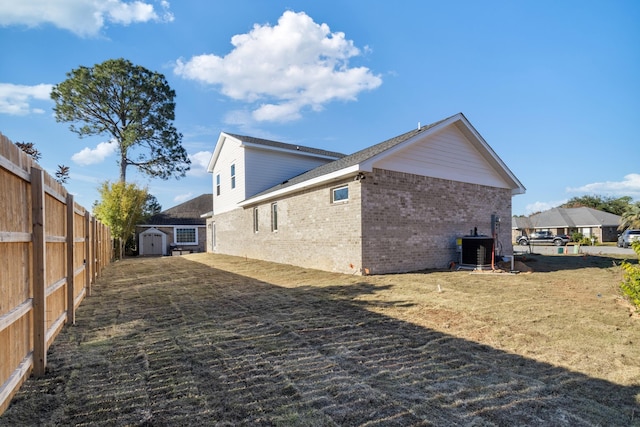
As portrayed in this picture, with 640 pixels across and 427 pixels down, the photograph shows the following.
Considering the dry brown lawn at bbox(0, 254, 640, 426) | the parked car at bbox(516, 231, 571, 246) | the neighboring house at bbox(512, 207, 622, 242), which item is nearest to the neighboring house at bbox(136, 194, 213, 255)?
the dry brown lawn at bbox(0, 254, 640, 426)

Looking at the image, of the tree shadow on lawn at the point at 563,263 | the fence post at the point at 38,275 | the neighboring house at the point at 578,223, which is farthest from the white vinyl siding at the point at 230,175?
the neighboring house at the point at 578,223

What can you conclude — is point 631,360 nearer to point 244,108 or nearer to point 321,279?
point 321,279

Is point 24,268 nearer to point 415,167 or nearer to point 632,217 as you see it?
point 415,167

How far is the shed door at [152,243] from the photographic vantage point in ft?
89.2

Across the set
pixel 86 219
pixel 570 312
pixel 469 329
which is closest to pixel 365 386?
pixel 469 329

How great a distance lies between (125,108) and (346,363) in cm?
2981

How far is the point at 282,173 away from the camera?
1820cm

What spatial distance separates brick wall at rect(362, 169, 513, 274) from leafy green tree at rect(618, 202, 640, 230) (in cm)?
3344

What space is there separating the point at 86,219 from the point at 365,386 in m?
7.27

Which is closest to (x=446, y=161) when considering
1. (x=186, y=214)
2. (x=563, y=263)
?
(x=563, y=263)

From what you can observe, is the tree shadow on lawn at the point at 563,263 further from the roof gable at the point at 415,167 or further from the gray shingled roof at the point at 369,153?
the gray shingled roof at the point at 369,153

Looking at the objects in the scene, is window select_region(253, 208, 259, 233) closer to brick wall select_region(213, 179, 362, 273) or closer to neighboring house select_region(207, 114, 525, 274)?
neighboring house select_region(207, 114, 525, 274)

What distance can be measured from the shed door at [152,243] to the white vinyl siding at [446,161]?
24.0 m

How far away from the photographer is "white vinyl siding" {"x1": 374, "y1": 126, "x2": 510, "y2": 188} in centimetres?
1065
